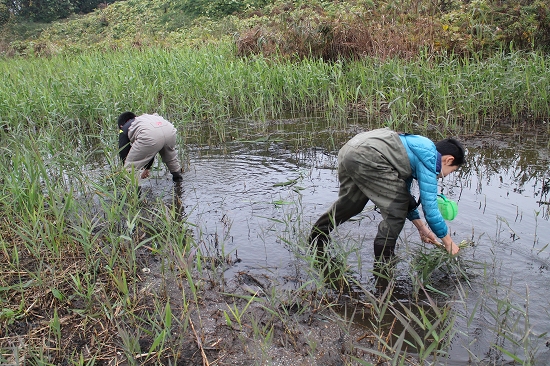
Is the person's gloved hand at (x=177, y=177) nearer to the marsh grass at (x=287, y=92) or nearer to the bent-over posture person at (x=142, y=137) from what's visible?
the bent-over posture person at (x=142, y=137)

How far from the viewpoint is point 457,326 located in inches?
113

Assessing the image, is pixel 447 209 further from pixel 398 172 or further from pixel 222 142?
pixel 222 142

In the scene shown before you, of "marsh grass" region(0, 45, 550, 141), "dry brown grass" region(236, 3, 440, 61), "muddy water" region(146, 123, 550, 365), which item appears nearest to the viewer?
"muddy water" region(146, 123, 550, 365)

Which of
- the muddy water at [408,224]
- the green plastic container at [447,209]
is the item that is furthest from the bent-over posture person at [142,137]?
the green plastic container at [447,209]

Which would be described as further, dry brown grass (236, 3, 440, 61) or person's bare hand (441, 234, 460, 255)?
dry brown grass (236, 3, 440, 61)

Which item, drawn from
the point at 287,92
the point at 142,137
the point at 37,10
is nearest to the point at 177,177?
Answer: the point at 142,137

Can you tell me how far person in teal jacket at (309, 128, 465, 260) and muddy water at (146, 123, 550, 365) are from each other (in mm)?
236

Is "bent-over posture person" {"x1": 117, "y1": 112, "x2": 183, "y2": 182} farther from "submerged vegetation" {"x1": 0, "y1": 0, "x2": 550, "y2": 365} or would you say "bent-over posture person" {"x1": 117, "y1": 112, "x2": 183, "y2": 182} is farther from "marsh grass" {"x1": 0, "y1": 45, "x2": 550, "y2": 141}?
"marsh grass" {"x1": 0, "y1": 45, "x2": 550, "y2": 141}

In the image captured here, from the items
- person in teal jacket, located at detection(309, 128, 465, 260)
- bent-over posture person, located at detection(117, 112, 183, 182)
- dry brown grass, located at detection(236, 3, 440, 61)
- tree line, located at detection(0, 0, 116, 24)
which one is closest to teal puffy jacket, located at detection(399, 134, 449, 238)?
person in teal jacket, located at detection(309, 128, 465, 260)

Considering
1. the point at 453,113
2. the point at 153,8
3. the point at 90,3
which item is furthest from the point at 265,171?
the point at 90,3

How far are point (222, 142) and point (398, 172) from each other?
3938 millimetres

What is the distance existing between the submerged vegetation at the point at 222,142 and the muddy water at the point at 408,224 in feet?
0.30

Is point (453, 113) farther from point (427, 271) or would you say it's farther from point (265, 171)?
point (427, 271)

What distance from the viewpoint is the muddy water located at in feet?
9.49
